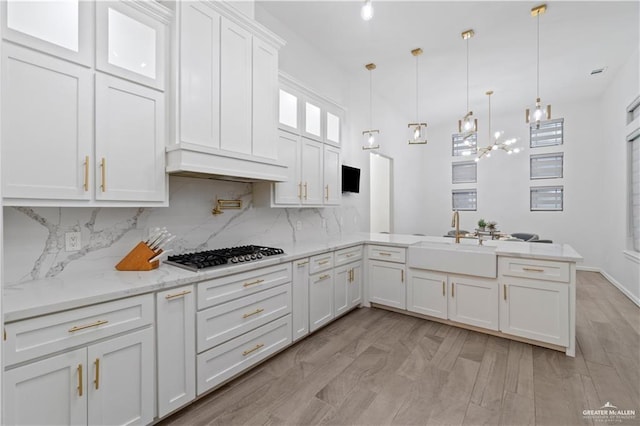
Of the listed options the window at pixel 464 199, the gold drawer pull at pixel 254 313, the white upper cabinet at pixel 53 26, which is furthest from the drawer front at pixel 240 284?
the window at pixel 464 199

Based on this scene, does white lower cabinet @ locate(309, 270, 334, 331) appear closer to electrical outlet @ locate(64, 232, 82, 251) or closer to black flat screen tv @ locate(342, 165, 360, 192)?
black flat screen tv @ locate(342, 165, 360, 192)

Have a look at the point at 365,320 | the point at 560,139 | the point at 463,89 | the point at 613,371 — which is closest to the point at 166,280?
the point at 365,320

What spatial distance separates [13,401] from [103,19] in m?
2.04

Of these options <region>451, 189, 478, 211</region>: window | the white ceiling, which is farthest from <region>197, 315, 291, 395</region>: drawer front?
<region>451, 189, 478, 211</region>: window

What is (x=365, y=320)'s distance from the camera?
3.45 m

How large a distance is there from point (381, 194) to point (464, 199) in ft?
7.57

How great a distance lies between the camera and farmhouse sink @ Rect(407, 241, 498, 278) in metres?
2.96

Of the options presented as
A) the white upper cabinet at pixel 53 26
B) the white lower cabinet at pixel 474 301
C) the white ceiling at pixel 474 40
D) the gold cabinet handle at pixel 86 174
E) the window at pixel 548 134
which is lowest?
the white lower cabinet at pixel 474 301

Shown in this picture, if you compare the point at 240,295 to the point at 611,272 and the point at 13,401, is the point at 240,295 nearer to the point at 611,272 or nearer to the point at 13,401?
the point at 13,401

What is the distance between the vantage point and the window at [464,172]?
24.2 feet

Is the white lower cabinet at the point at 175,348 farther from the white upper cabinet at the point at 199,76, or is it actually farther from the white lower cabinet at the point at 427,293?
the white lower cabinet at the point at 427,293

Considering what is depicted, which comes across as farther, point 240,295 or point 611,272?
point 611,272

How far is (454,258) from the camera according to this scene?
10.3ft

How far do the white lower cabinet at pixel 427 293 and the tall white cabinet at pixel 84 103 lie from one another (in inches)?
106
